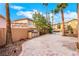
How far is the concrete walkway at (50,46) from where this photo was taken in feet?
6.27

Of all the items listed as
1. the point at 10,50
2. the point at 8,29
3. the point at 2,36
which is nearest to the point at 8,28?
the point at 8,29

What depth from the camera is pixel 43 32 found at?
1.99m

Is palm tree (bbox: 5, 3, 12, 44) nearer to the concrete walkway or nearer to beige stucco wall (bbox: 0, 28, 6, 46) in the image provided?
beige stucco wall (bbox: 0, 28, 6, 46)

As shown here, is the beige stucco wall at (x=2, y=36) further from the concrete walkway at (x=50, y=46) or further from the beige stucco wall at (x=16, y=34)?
the concrete walkway at (x=50, y=46)

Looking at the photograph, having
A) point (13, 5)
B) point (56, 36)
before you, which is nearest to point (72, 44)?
point (56, 36)

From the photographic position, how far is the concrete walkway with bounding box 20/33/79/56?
1.91 m

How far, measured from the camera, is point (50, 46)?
6.38ft

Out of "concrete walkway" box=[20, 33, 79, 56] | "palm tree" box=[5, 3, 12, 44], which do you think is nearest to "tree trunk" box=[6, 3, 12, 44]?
"palm tree" box=[5, 3, 12, 44]

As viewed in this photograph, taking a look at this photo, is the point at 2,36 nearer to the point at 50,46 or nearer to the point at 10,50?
the point at 10,50

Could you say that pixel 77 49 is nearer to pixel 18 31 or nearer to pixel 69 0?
pixel 69 0

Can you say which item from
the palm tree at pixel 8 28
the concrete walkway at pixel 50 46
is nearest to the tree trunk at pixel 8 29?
the palm tree at pixel 8 28

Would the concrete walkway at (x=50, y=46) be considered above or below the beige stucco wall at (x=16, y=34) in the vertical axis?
below

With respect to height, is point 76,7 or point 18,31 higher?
point 76,7

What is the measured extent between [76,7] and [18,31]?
798 millimetres
